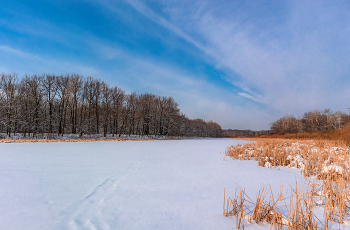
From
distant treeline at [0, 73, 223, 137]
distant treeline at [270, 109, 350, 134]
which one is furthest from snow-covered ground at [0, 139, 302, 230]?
distant treeline at [270, 109, 350, 134]

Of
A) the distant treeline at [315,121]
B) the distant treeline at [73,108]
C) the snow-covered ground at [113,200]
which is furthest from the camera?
the distant treeline at [315,121]

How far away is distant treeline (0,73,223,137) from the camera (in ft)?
72.6

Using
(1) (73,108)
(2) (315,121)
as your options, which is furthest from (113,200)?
(2) (315,121)

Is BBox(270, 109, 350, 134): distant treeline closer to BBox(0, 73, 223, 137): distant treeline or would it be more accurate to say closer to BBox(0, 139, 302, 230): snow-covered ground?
BBox(0, 73, 223, 137): distant treeline

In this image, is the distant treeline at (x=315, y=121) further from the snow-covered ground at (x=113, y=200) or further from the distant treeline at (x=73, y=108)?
the snow-covered ground at (x=113, y=200)

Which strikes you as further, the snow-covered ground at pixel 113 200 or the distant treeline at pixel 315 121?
the distant treeline at pixel 315 121

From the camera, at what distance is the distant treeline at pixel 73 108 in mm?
22123

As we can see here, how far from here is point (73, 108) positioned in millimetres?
26281

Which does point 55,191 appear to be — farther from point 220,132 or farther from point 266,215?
point 220,132

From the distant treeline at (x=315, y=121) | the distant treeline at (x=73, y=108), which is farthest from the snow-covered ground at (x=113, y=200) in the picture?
the distant treeline at (x=315, y=121)

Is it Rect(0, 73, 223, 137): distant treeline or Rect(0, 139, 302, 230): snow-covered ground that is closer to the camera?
Rect(0, 139, 302, 230): snow-covered ground

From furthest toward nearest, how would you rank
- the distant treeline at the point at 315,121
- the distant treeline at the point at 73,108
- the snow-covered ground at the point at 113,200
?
the distant treeline at the point at 315,121, the distant treeline at the point at 73,108, the snow-covered ground at the point at 113,200

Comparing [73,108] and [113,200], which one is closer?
[113,200]

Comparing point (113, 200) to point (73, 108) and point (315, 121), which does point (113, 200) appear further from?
point (315, 121)
